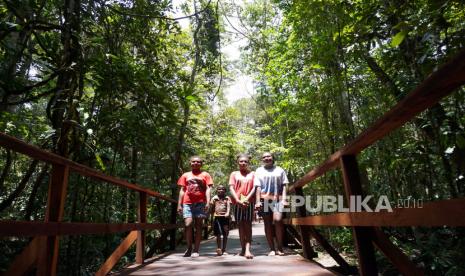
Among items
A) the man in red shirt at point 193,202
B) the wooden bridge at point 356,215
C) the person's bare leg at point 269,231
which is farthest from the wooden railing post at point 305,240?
the man in red shirt at point 193,202

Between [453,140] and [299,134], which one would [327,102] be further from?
[453,140]

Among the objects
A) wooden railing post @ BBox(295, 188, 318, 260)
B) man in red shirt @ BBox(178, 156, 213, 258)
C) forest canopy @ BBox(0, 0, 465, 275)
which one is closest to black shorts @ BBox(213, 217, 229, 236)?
man in red shirt @ BBox(178, 156, 213, 258)

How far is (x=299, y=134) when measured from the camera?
12758 millimetres

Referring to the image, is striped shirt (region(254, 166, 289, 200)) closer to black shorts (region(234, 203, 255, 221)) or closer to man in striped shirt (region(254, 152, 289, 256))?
man in striped shirt (region(254, 152, 289, 256))

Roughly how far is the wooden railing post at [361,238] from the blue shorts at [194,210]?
342 cm

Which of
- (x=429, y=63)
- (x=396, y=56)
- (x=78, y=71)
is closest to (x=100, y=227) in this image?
(x=78, y=71)

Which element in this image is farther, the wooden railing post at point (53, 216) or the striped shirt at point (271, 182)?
the striped shirt at point (271, 182)

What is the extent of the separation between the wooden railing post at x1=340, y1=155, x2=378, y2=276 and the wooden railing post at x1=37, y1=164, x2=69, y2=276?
2.00m

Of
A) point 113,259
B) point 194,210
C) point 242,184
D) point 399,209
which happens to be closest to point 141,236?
point 113,259

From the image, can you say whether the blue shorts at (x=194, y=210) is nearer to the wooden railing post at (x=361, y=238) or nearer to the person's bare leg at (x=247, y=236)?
the person's bare leg at (x=247, y=236)

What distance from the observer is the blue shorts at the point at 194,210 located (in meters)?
5.81

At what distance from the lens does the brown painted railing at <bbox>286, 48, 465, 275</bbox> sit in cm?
146

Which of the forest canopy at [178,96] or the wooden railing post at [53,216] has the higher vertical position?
the forest canopy at [178,96]

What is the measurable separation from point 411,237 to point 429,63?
430 centimetres
